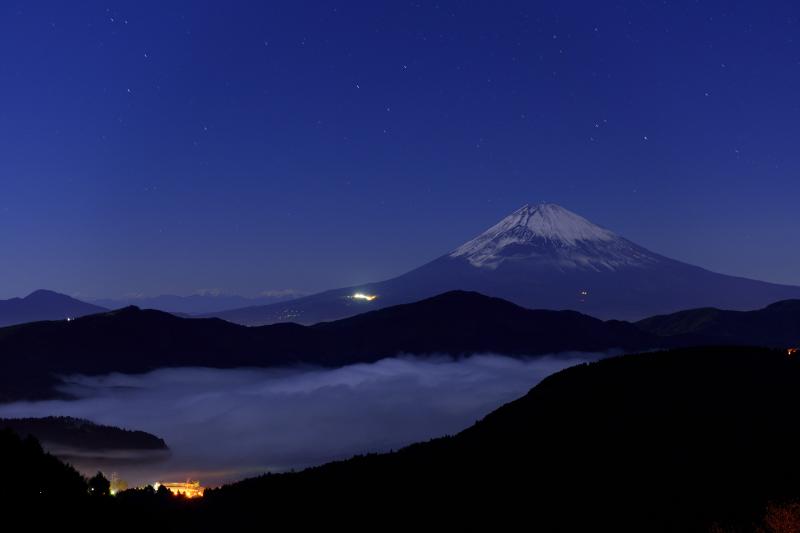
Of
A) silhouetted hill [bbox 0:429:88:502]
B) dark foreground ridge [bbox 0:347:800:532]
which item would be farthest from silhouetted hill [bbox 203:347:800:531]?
silhouetted hill [bbox 0:429:88:502]

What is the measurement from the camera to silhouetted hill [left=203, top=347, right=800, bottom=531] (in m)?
72.3

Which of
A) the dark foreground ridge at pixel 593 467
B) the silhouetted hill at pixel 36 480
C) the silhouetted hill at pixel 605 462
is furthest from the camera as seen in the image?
the silhouetted hill at pixel 605 462

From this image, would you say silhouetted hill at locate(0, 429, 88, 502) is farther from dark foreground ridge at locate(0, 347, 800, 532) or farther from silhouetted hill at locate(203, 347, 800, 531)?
silhouetted hill at locate(203, 347, 800, 531)

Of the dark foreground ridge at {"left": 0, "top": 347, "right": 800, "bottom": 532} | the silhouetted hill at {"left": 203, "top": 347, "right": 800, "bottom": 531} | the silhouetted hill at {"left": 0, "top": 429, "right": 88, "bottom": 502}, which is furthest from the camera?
the silhouetted hill at {"left": 203, "top": 347, "right": 800, "bottom": 531}

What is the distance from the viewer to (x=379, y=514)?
10156 centimetres

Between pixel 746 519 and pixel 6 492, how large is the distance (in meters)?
52.6

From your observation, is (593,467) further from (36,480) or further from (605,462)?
(36,480)

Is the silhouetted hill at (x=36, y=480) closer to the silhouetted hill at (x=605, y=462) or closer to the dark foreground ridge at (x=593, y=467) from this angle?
the dark foreground ridge at (x=593, y=467)

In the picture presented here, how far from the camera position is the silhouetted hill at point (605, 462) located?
237 feet

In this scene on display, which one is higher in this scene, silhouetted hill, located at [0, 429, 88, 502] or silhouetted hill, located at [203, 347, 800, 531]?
silhouetted hill, located at [0, 429, 88, 502]

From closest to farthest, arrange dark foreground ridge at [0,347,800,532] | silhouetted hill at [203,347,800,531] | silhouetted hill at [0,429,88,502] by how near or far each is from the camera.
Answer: silhouetted hill at [0,429,88,502], dark foreground ridge at [0,347,800,532], silhouetted hill at [203,347,800,531]

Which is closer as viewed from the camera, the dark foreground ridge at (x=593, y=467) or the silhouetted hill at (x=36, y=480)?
the silhouetted hill at (x=36, y=480)

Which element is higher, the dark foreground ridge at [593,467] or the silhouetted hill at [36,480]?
the silhouetted hill at [36,480]

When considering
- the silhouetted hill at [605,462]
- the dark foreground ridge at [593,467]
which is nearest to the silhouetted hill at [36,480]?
the dark foreground ridge at [593,467]
